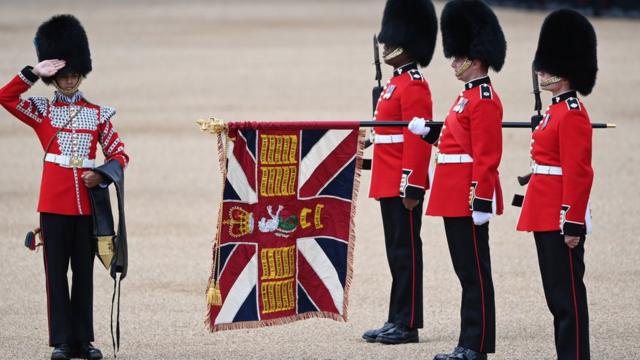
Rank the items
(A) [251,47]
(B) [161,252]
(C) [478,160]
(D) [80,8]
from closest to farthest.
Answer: (C) [478,160] → (B) [161,252] → (A) [251,47] → (D) [80,8]

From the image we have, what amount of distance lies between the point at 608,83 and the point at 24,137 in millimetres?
7182

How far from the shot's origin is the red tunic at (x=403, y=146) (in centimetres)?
566

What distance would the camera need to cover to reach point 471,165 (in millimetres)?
5332

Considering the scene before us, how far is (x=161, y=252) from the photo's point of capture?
8078mm

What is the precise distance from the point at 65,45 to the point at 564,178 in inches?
82.8

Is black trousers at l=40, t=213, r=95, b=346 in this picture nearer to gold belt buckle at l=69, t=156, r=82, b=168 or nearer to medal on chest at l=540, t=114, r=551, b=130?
gold belt buckle at l=69, t=156, r=82, b=168

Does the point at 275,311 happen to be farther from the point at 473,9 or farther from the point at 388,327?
the point at 473,9

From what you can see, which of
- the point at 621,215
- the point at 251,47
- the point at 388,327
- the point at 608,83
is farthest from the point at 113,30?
the point at 388,327

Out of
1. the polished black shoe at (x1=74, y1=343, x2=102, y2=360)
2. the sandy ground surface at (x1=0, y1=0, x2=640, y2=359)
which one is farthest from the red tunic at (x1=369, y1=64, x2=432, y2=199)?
the polished black shoe at (x1=74, y1=343, x2=102, y2=360)

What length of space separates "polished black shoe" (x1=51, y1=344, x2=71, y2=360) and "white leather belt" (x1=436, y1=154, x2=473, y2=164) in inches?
67.6

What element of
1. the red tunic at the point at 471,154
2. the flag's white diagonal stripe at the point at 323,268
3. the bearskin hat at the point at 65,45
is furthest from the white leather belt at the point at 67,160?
the red tunic at the point at 471,154

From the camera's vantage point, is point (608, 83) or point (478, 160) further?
point (608, 83)

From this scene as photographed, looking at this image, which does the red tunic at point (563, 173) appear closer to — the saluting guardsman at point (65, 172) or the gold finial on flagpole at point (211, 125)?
the gold finial on flagpole at point (211, 125)

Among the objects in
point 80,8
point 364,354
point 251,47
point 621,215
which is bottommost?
point 364,354
